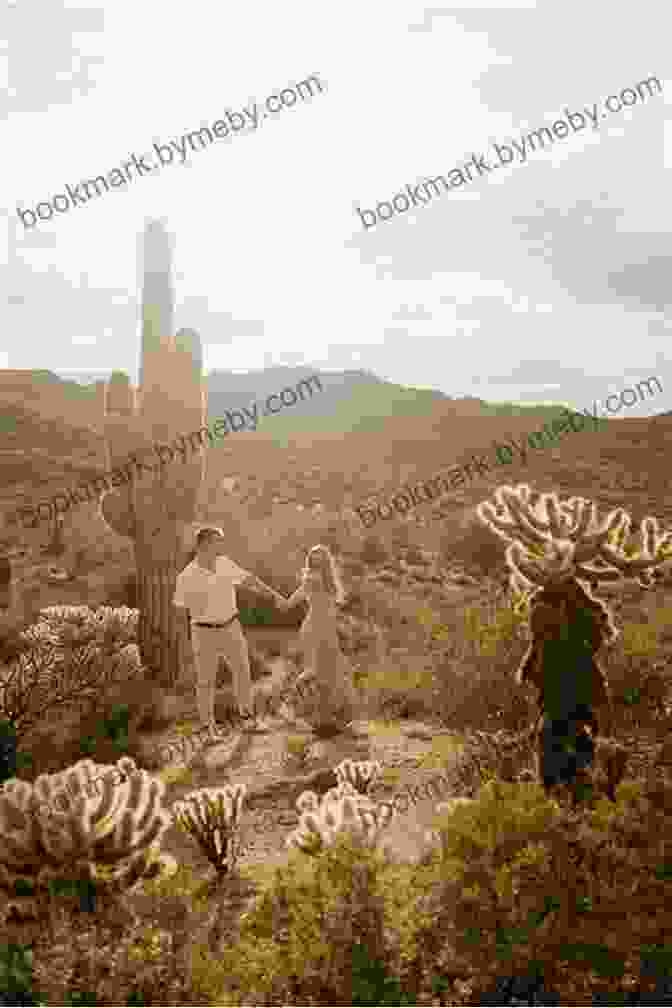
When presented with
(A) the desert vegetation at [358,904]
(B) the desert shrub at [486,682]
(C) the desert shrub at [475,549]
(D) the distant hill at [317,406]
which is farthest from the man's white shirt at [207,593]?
(D) the distant hill at [317,406]

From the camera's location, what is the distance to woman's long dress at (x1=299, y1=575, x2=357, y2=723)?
8.21m

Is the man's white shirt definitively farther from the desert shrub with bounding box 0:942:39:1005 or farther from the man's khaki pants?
the desert shrub with bounding box 0:942:39:1005

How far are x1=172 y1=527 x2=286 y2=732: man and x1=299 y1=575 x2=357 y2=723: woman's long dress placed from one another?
598 millimetres

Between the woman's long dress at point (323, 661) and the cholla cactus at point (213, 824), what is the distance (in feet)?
8.65

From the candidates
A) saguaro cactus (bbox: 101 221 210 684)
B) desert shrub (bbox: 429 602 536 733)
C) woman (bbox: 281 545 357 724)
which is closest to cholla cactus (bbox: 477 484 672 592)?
desert shrub (bbox: 429 602 536 733)

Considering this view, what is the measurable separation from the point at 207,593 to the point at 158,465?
9.43 feet

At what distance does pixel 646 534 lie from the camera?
207 inches

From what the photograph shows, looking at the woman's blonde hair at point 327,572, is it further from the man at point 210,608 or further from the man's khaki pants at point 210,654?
the man's khaki pants at point 210,654

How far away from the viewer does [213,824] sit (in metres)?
5.65

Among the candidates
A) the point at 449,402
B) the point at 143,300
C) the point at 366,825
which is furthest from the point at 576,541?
the point at 449,402

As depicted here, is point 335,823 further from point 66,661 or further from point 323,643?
point 66,661

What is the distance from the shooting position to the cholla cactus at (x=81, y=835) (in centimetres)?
402

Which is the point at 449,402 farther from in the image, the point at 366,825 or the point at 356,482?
the point at 366,825

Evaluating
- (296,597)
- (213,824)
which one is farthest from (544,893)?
(296,597)
